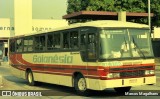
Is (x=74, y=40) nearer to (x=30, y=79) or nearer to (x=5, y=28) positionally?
(x=30, y=79)

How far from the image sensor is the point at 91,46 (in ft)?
50.2

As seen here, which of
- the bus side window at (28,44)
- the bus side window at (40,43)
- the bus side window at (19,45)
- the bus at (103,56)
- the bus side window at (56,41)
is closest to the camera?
the bus at (103,56)

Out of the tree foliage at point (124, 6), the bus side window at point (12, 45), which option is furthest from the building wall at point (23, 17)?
the bus side window at point (12, 45)

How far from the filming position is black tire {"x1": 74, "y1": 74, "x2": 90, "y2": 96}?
15.8m

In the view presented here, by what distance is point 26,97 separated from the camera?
1591 cm

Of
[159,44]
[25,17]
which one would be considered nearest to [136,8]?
[159,44]

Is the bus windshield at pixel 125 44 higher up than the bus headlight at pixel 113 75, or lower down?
higher up

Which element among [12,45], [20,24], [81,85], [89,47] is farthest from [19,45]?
[20,24]

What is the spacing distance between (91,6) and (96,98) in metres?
30.9

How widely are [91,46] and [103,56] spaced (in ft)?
2.59

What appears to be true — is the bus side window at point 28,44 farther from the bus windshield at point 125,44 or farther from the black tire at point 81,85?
the bus windshield at point 125,44

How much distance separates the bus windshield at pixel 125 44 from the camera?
48.7 ft

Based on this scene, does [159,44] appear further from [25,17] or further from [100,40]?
[100,40]

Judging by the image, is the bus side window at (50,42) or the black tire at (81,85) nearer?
the black tire at (81,85)
